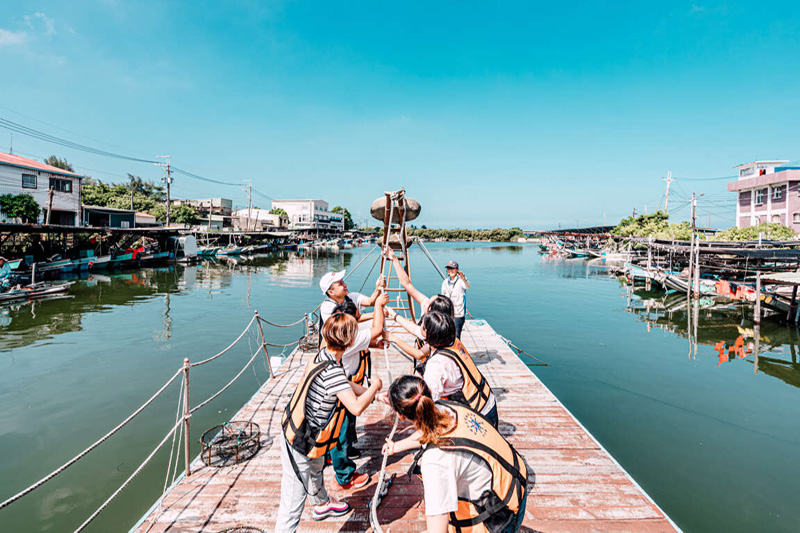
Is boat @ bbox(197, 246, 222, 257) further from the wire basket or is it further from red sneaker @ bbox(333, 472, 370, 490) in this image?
red sneaker @ bbox(333, 472, 370, 490)

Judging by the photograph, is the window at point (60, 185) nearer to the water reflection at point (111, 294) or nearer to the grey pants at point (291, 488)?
the water reflection at point (111, 294)

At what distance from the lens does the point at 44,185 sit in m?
32.3

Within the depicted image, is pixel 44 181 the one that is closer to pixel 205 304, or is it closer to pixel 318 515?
pixel 205 304

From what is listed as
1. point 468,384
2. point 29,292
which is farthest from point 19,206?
point 468,384

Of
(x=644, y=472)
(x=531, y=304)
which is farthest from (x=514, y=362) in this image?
(x=531, y=304)

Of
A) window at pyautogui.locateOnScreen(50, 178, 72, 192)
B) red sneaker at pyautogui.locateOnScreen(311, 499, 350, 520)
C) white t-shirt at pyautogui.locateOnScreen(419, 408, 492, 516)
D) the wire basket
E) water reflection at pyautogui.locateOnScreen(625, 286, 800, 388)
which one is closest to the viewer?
white t-shirt at pyautogui.locateOnScreen(419, 408, 492, 516)

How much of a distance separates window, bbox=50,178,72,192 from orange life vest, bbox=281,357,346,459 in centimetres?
4283

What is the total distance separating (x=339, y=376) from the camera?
2.74 meters

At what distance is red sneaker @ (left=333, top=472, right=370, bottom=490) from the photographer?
3.89 m

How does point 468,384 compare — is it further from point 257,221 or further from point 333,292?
point 257,221

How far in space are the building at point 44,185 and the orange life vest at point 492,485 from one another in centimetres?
3824

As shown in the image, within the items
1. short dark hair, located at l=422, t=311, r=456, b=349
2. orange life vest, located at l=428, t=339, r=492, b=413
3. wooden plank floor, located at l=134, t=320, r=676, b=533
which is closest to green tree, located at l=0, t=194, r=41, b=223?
wooden plank floor, located at l=134, t=320, r=676, b=533

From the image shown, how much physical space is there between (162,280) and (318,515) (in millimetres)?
29987

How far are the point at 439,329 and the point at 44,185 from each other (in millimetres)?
43595
